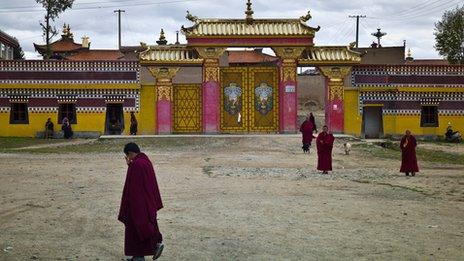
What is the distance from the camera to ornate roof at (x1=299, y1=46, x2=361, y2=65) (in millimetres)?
33625

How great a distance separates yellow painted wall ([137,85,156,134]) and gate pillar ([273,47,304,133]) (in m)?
6.60

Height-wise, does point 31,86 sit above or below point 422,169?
above

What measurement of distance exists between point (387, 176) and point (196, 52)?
16.9m

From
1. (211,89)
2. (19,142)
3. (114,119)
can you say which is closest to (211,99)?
(211,89)

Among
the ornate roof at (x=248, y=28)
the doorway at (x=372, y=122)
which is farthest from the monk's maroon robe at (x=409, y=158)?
the doorway at (x=372, y=122)

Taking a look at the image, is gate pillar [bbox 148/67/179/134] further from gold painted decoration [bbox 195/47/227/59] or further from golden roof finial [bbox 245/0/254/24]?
golden roof finial [bbox 245/0/254/24]

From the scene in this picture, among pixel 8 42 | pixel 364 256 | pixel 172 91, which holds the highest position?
pixel 8 42

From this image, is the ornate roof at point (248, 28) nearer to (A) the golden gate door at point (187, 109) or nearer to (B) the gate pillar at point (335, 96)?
(B) the gate pillar at point (335, 96)

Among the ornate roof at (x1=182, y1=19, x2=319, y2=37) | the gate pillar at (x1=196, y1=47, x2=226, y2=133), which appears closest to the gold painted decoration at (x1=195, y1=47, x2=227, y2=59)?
the gate pillar at (x1=196, y1=47, x2=226, y2=133)

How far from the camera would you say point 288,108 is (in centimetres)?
3347

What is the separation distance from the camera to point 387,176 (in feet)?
60.8

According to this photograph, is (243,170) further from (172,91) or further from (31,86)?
(31,86)

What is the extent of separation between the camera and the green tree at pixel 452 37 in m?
47.2

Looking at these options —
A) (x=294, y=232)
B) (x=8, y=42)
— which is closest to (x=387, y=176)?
(x=294, y=232)
